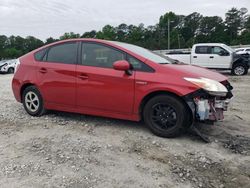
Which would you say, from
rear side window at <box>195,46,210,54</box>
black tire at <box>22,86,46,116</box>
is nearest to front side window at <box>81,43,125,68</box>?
black tire at <box>22,86,46,116</box>

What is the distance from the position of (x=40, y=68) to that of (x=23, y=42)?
65.5 metres

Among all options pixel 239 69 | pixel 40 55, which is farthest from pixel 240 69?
pixel 40 55

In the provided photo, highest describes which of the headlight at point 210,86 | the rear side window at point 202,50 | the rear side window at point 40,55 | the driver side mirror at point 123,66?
the rear side window at point 202,50

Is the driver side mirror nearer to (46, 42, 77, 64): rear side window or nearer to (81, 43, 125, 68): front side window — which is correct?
(81, 43, 125, 68): front side window

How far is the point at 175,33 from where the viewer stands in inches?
2876

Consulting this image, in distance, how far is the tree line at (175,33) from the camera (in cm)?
6519

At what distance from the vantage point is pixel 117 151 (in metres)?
4.80

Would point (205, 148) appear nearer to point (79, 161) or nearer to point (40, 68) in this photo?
point (79, 161)

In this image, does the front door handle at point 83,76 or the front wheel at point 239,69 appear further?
the front wheel at point 239,69

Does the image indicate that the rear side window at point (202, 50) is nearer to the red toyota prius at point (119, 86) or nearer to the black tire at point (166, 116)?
the red toyota prius at point (119, 86)

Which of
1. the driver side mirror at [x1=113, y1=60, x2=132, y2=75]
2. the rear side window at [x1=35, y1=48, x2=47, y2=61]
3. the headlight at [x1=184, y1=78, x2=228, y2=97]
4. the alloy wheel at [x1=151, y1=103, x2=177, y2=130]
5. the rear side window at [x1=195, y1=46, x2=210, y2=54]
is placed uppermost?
the rear side window at [x1=195, y1=46, x2=210, y2=54]

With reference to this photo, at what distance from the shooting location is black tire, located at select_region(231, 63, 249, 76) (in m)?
17.1

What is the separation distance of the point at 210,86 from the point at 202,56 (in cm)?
1264

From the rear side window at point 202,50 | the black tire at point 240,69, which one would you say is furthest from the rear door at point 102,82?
the black tire at point 240,69
